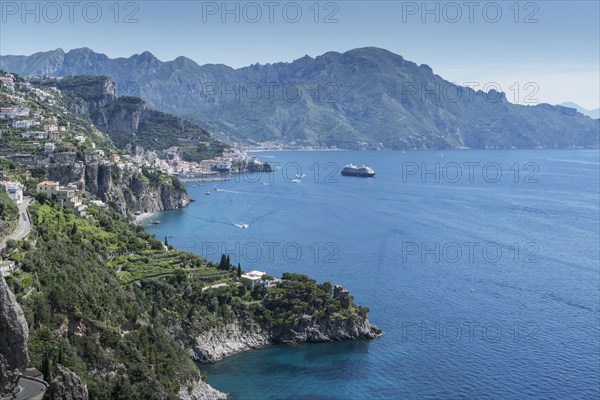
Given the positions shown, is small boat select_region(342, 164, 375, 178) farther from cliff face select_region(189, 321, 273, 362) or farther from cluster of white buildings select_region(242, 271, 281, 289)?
cliff face select_region(189, 321, 273, 362)

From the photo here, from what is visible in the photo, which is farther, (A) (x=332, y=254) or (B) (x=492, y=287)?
(A) (x=332, y=254)

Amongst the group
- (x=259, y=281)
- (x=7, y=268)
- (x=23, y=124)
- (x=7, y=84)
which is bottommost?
(x=259, y=281)

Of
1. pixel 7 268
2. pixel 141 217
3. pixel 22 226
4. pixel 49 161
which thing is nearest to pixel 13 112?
pixel 49 161

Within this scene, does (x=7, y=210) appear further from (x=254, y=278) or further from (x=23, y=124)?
(x=23, y=124)

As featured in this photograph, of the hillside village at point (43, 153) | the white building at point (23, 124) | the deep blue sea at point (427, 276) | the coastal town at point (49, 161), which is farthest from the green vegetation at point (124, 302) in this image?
the white building at point (23, 124)

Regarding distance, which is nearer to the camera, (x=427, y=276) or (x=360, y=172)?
(x=427, y=276)

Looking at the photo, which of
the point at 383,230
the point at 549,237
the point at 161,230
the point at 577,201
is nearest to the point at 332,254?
the point at 383,230

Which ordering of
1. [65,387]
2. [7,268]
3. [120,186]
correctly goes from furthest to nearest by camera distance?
[120,186]
[7,268]
[65,387]

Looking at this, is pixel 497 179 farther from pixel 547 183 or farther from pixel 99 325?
pixel 99 325
